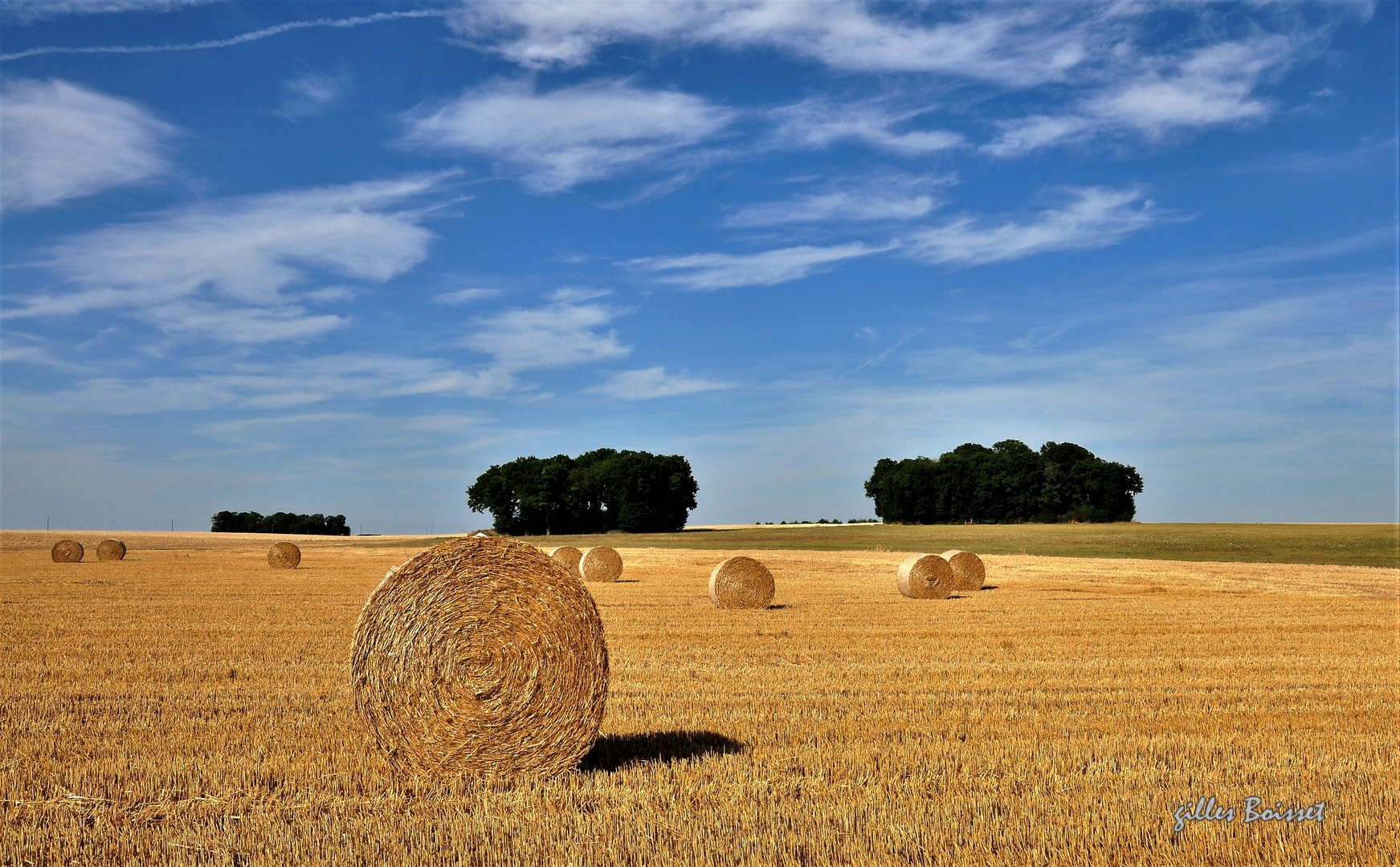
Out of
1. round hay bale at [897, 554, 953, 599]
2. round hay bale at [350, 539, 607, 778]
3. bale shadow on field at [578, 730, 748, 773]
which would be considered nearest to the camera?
round hay bale at [350, 539, 607, 778]

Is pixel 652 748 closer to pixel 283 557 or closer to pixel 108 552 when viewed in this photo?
pixel 283 557

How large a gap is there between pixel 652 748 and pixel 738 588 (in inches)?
509

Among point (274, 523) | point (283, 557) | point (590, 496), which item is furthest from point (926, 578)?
point (274, 523)

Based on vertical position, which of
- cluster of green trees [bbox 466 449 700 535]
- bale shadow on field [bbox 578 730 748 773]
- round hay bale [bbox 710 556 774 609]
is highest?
cluster of green trees [bbox 466 449 700 535]

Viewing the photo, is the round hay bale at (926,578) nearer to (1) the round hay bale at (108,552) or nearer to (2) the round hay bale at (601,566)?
(2) the round hay bale at (601,566)

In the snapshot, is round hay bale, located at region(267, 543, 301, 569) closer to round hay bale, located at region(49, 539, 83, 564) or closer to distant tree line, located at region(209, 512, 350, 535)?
round hay bale, located at region(49, 539, 83, 564)

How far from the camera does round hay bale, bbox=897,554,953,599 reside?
78.1 feet

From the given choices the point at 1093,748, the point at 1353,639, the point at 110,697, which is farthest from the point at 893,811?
the point at 1353,639

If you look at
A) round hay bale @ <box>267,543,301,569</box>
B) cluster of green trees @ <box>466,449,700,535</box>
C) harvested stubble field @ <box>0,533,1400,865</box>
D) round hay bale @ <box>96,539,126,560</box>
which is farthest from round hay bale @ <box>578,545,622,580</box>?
cluster of green trees @ <box>466,449,700,535</box>

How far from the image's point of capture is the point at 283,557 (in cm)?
3769

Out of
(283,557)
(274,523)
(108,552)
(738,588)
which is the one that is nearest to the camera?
(738,588)

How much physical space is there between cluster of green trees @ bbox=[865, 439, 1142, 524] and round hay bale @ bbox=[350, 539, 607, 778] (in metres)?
81.5

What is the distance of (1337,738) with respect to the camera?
8.44 metres

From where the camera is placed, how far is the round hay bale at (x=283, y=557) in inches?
1480
